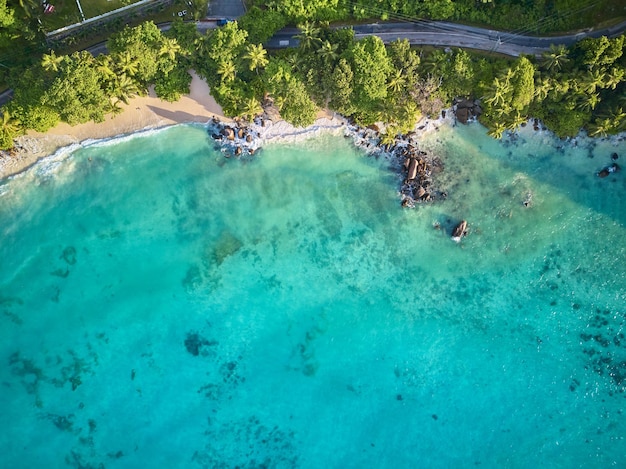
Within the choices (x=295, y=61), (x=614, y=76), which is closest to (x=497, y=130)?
(x=614, y=76)

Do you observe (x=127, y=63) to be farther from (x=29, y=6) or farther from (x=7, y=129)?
(x=7, y=129)

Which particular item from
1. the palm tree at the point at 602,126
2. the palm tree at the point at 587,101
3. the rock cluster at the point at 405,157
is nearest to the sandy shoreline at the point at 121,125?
A: the rock cluster at the point at 405,157

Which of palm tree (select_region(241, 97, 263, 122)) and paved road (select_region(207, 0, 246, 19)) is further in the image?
paved road (select_region(207, 0, 246, 19))

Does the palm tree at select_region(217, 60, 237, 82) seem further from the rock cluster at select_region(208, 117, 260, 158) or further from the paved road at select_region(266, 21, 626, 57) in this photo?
the paved road at select_region(266, 21, 626, 57)

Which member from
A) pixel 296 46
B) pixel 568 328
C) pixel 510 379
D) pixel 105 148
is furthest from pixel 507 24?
pixel 105 148

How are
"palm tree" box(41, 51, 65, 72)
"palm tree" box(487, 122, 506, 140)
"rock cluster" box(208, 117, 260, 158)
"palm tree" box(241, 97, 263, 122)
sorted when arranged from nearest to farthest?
"palm tree" box(41, 51, 65, 72) → "palm tree" box(241, 97, 263, 122) → "palm tree" box(487, 122, 506, 140) → "rock cluster" box(208, 117, 260, 158)

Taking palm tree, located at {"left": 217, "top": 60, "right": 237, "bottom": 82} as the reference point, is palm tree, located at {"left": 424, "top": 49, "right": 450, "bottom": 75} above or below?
below

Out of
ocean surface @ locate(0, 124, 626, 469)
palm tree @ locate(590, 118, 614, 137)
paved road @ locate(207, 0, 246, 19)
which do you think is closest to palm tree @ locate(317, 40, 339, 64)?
ocean surface @ locate(0, 124, 626, 469)
